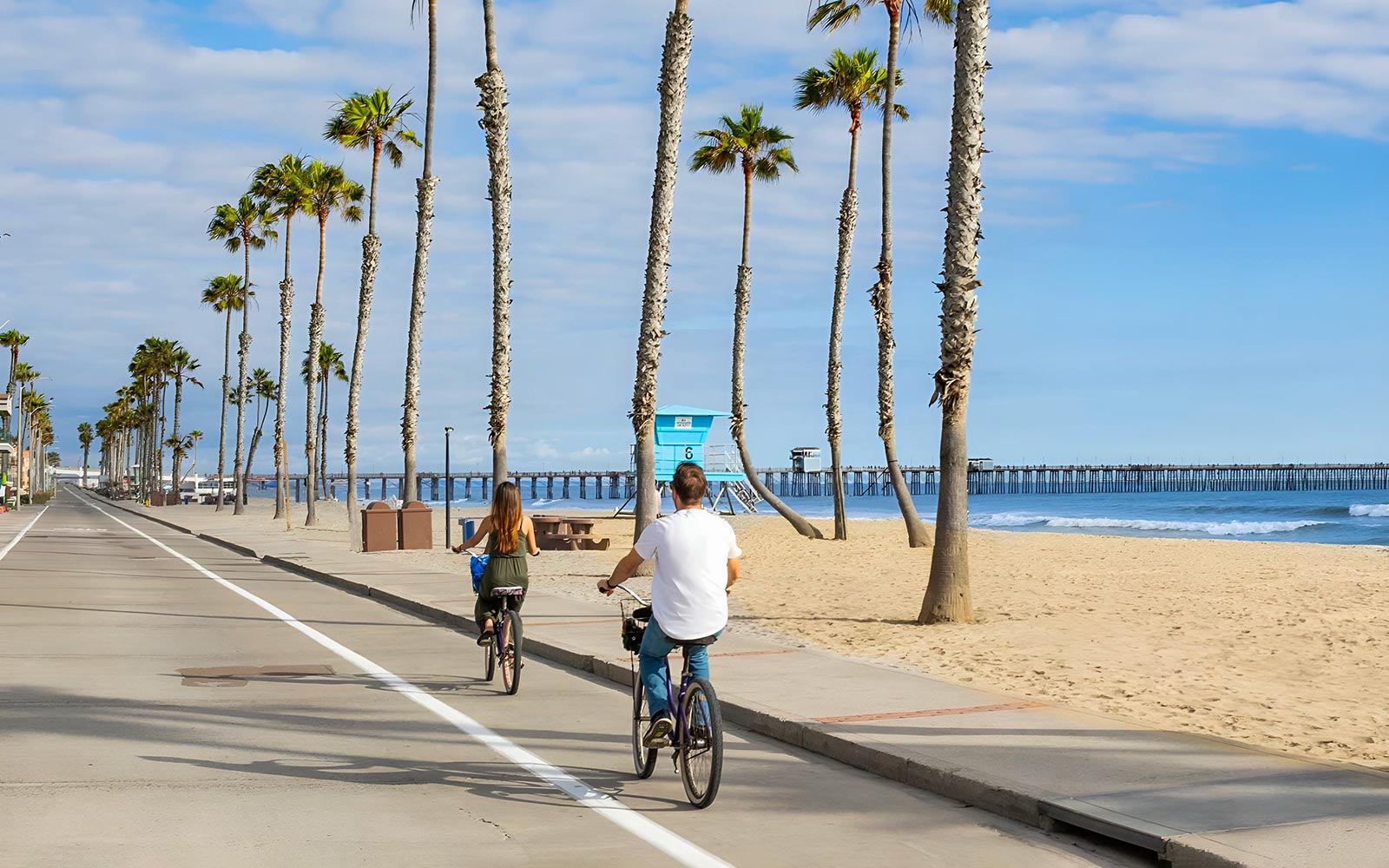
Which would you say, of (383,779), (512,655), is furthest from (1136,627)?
(383,779)

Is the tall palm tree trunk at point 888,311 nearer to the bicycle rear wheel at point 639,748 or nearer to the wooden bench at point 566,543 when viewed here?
the wooden bench at point 566,543

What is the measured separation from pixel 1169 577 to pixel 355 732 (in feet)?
56.8

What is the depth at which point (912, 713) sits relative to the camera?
31.1ft

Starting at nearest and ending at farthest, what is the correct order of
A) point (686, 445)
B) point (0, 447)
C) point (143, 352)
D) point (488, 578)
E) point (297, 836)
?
point (297, 836), point (488, 578), point (686, 445), point (0, 447), point (143, 352)

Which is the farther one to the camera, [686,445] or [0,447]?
[0,447]

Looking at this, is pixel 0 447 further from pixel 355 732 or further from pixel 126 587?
pixel 355 732

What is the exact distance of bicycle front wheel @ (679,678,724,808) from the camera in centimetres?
688

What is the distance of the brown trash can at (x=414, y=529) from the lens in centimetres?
3216

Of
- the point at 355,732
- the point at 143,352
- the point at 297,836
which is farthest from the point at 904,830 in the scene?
the point at 143,352

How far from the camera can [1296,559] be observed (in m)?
28.5

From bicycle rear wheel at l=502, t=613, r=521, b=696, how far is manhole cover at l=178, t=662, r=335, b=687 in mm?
1982

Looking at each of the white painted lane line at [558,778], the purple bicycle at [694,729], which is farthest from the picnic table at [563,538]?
the purple bicycle at [694,729]

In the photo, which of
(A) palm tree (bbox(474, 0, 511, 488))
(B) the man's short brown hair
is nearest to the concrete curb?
(B) the man's short brown hair

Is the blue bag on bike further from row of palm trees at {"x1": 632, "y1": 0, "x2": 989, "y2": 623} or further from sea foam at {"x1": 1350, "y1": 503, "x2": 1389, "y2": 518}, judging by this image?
sea foam at {"x1": 1350, "y1": 503, "x2": 1389, "y2": 518}
